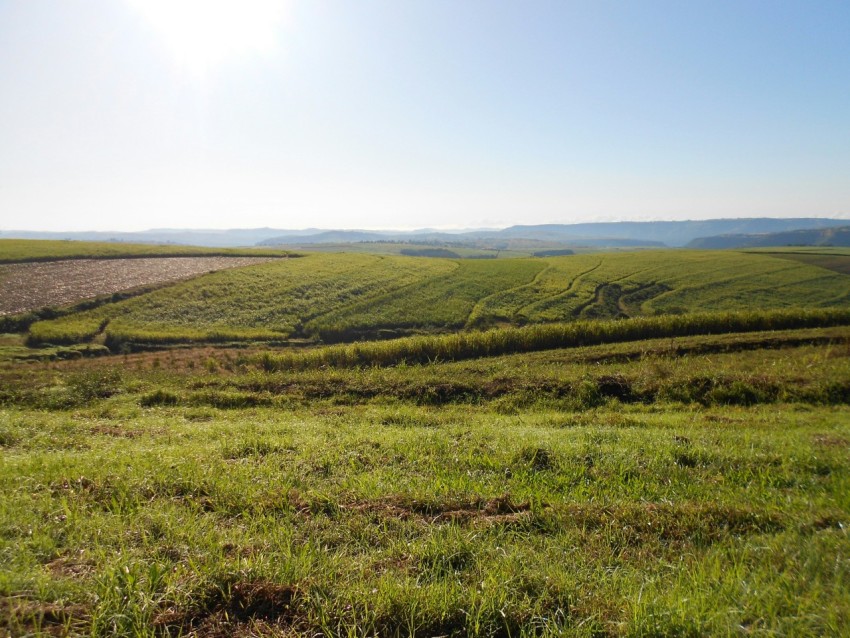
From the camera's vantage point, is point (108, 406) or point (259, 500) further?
point (108, 406)

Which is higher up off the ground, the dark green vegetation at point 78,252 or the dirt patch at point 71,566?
the dark green vegetation at point 78,252

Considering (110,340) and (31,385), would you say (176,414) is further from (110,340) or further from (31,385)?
(110,340)

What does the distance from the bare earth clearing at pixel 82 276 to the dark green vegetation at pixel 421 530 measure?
41157 mm

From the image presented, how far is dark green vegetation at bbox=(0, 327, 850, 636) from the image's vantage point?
142 inches

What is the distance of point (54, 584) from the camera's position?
3.74 metres

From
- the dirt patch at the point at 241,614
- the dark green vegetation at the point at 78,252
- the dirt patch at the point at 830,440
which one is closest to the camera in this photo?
the dirt patch at the point at 241,614

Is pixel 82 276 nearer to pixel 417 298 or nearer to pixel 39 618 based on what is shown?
pixel 417 298

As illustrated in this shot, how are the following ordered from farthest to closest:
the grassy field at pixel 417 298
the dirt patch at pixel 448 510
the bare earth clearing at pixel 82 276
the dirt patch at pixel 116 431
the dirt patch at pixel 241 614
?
the bare earth clearing at pixel 82 276 → the grassy field at pixel 417 298 → the dirt patch at pixel 116 431 → the dirt patch at pixel 448 510 → the dirt patch at pixel 241 614

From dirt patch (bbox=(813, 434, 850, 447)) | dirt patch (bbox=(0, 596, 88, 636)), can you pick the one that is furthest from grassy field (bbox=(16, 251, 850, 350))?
dirt patch (bbox=(0, 596, 88, 636))

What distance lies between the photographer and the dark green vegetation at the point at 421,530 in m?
3.60

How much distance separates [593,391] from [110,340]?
36823 mm

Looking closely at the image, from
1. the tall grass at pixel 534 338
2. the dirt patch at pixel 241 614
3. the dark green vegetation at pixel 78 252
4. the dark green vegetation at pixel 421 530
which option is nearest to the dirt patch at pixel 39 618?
the dark green vegetation at pixel 421 530

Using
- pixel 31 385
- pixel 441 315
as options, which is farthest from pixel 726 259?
pixel 31 385

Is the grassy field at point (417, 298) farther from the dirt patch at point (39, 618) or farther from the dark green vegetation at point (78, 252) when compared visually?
the dirt patch at point (39, 618)
